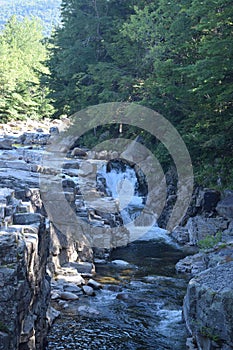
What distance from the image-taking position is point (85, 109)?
3428 centimetres

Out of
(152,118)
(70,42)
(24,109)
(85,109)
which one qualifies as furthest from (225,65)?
(24,109)

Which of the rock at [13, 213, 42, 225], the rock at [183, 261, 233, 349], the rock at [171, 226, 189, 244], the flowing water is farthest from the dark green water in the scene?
the rock at [13, 213, 42, 225]

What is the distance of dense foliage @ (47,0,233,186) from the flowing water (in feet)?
16.5

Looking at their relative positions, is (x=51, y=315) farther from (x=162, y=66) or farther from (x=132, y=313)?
(x=162, y=66)

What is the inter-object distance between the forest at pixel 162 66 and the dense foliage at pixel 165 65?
0.04 metres

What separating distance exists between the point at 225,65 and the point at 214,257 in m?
7.15

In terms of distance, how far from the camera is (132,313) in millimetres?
12188

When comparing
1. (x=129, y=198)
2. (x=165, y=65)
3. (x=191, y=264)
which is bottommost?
(x=191, y=264)

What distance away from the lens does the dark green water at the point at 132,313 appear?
10.5m

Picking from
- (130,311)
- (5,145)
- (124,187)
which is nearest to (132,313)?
(130,311)

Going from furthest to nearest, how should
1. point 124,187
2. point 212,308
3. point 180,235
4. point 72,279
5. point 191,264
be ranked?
point 124,187 → point 180,235 → point 191,264 → point 72,279 → point 212,308

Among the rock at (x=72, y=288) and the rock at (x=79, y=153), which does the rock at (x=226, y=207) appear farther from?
the rock at (x=79, y=153)

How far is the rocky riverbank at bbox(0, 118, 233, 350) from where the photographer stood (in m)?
8.23

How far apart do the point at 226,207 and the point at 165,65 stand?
6888 millimetres
